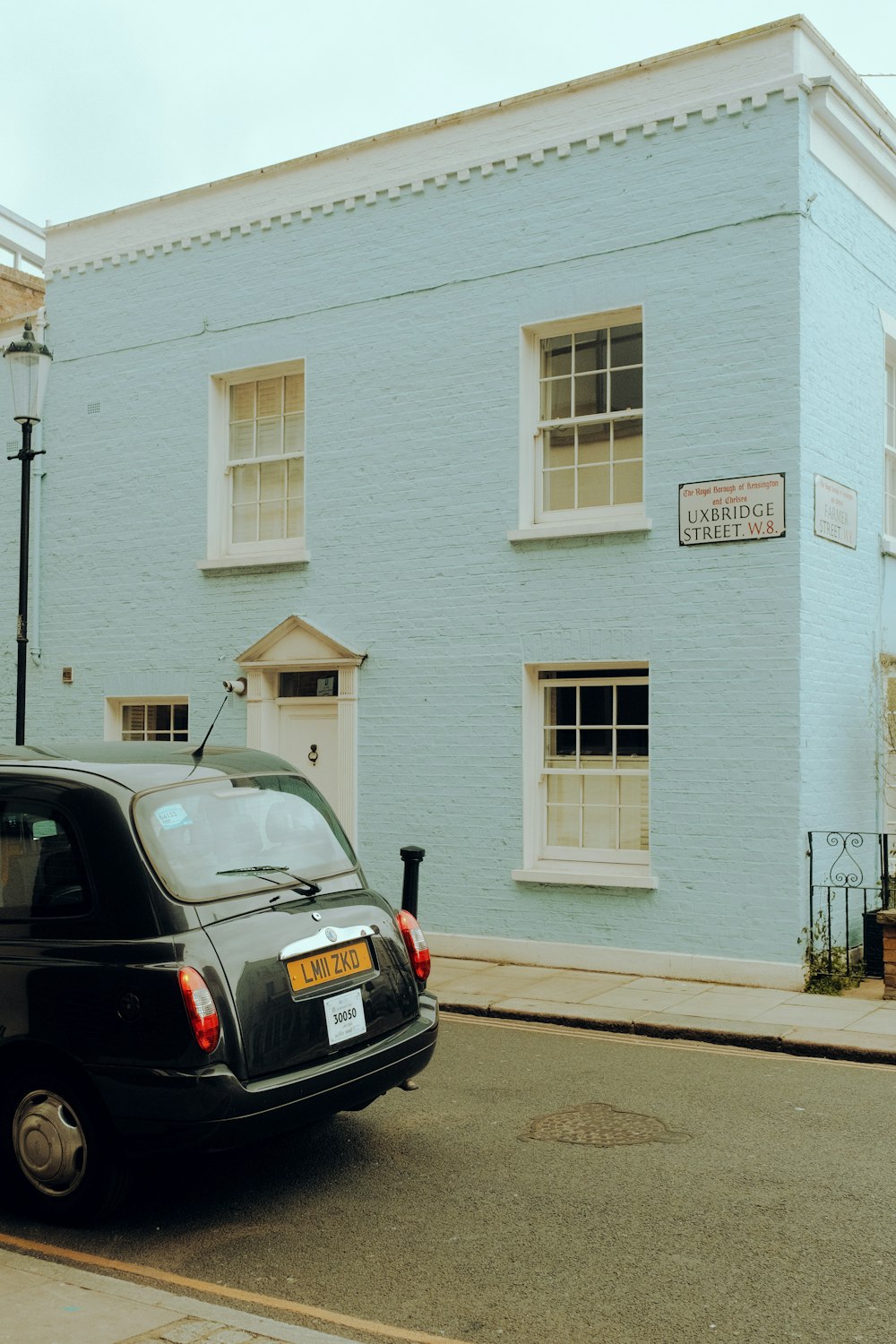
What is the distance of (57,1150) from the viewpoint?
16.8 feet

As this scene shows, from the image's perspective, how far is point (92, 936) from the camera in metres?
5.20

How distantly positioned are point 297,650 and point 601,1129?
7032 mm

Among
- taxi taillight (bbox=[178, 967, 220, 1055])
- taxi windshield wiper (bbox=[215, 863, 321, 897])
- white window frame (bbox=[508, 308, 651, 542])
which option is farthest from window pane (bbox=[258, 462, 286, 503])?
taxi taillight (bbox=[178, 967, 220, 1055])

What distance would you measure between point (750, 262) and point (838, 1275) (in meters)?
8.06

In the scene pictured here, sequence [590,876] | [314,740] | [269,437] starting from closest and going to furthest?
[590,876], [314,740], [269,437]

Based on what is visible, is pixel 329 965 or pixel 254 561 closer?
pixel 329 965

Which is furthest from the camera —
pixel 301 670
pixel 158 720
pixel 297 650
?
pixel 158 720

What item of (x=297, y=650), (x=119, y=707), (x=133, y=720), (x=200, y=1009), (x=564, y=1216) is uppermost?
(x=297, y=650)

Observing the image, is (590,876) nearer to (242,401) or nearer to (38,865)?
(242,401)

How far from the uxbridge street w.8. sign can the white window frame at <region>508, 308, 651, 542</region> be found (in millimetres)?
548

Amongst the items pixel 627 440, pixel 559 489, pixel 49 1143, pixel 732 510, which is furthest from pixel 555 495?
pixel 49 1143

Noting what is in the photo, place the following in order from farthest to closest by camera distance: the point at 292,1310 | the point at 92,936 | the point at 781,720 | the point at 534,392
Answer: the point at 534,392, the point at 781,720, the point at 92,936, the point at 292,1310

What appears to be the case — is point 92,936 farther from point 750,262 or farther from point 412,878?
point 750,262

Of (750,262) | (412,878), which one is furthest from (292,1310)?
(750,262)
